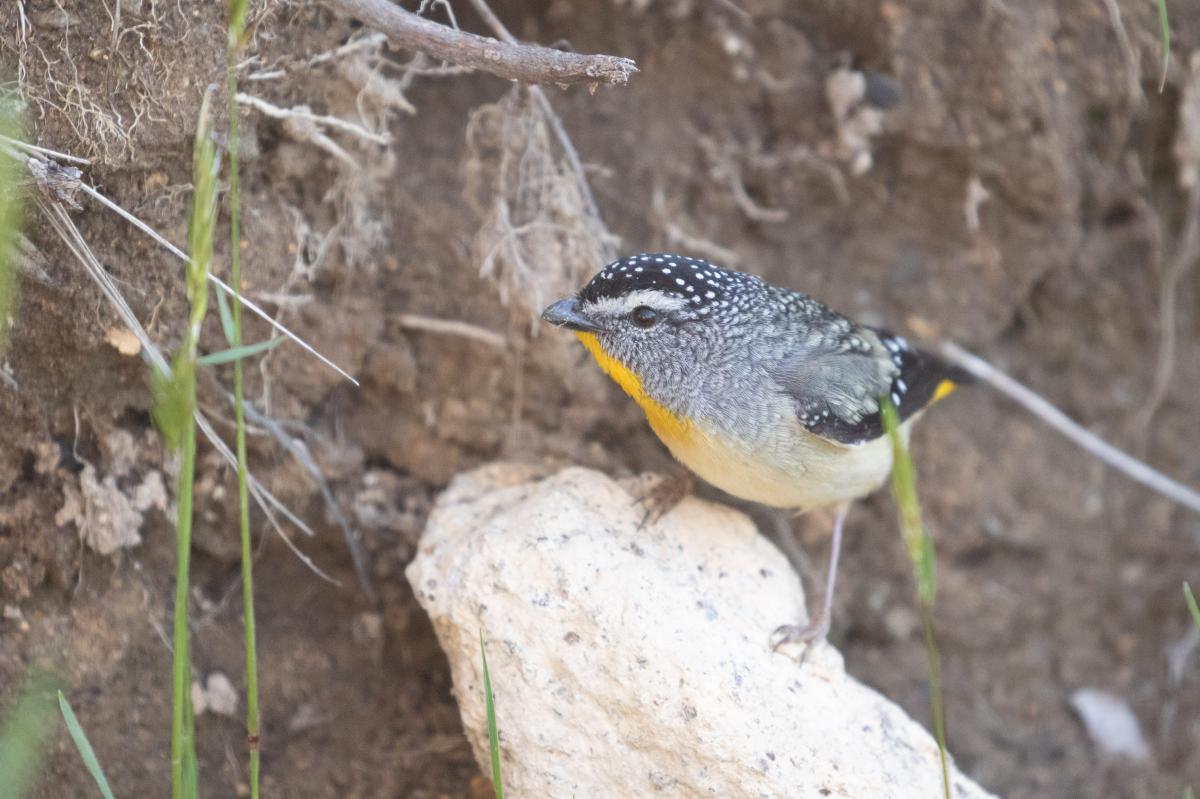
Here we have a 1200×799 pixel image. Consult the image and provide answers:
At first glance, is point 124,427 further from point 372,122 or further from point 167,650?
point 372,122

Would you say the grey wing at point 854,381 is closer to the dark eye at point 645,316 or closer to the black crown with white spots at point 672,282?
the black crown with white spots at point 672,282

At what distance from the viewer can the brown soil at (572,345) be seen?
3.82 meters

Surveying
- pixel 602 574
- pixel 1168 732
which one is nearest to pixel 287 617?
pixel 602 574

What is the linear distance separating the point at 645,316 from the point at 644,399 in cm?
32

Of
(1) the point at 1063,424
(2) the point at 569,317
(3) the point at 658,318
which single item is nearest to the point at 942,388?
(1) the point at 1063,424

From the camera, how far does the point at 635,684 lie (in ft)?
11.5

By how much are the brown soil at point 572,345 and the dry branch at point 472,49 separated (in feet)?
1.87

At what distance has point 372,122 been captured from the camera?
167 inches

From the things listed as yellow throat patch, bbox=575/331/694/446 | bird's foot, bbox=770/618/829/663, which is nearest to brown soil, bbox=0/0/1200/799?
yellow throat patch, bbox=575/331/694/446

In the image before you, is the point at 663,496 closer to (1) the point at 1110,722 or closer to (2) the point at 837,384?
(2) the point at 837,384

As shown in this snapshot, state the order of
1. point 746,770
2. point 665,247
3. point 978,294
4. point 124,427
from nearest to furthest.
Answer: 1. point 746,770
2. point 124,427
3. point 665,247
4. point 978,294

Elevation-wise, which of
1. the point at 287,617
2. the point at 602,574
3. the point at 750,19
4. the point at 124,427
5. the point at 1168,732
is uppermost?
the point at 750,19

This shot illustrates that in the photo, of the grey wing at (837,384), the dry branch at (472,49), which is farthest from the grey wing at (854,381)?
the dry branch at (472,49)

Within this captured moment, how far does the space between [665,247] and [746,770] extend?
235 centimetres
